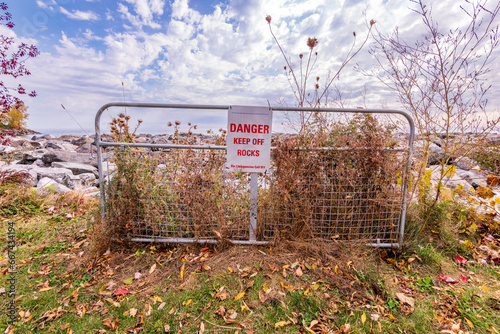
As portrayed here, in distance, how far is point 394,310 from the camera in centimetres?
242

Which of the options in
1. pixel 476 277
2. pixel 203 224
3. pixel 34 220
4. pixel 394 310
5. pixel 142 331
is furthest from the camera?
pixel 34 220

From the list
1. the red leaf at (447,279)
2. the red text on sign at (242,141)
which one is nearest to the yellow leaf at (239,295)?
the red text on sign at (242,141)

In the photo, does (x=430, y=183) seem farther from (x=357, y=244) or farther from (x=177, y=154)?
(x=177, y=154)

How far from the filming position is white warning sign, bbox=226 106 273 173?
3072 millimetres

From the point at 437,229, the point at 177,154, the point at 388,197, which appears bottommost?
the point at 437,229

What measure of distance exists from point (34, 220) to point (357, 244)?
Answer: 5592mm

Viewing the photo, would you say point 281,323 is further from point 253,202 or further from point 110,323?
point 110,323

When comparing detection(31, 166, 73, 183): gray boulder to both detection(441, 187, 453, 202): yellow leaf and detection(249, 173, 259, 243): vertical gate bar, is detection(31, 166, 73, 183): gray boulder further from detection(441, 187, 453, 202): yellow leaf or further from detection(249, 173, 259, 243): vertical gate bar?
detection(441, 187, 453, 202): yellow leaf

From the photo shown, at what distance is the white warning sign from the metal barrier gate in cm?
13

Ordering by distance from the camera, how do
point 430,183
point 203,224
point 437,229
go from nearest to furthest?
1. point 203,224
2. point 437,229
3. point 430,183

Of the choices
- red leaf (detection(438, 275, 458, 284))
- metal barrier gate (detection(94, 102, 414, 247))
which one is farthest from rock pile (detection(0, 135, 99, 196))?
red leaf (detection(438, 275, 458, 284))

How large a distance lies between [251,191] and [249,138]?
0.70 meters

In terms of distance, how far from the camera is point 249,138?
3111mm

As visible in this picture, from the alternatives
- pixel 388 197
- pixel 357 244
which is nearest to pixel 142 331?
pixel 357 244
